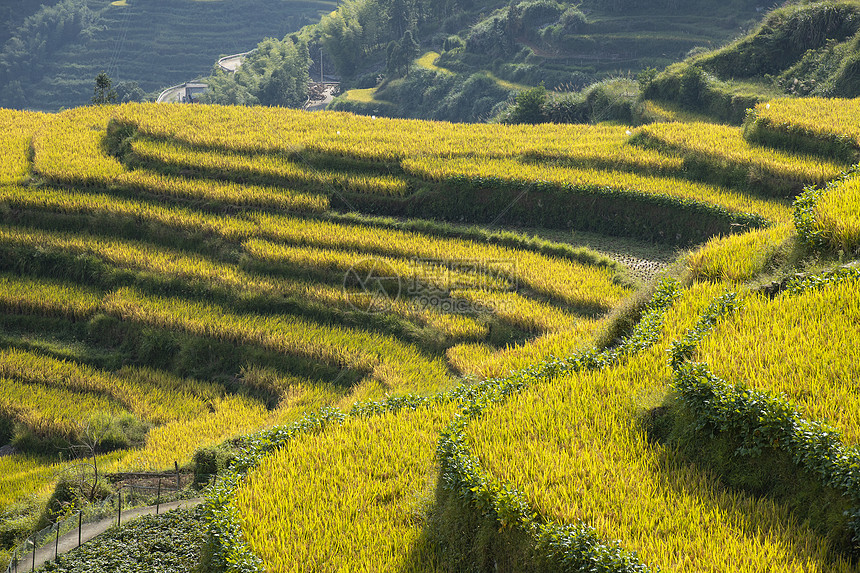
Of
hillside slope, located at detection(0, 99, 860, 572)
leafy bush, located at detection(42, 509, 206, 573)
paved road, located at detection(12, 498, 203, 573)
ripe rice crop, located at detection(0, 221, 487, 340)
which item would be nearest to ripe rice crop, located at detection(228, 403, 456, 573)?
hillside slope, located at detection(0, 99, 860, 572)

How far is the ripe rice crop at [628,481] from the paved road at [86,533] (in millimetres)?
→ 4316

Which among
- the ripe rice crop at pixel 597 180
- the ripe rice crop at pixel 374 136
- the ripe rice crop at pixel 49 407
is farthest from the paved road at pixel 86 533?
the ripe rice crop at pixel 374 136

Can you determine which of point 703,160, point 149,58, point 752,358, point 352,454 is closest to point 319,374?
point 352,454

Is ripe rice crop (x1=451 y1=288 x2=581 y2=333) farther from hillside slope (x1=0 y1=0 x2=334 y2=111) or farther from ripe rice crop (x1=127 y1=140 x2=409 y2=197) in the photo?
hillside slope (x1=0 y1=0 x2=334 y2=111)

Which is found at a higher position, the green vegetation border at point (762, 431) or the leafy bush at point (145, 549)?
the green vegetation border at point (762, 431)

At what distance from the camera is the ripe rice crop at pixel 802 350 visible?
18.7 ft

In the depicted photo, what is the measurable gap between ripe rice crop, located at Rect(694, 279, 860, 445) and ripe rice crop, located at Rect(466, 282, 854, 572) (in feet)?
2.60

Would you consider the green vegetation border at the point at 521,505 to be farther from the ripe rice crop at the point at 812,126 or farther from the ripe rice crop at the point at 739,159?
the ripe rice crop at the point at 812,126

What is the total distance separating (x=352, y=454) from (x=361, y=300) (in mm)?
6051

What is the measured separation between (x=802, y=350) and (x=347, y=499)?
4748 millimetres

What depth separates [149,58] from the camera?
3231 inches

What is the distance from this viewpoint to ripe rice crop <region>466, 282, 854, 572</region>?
4918 mm

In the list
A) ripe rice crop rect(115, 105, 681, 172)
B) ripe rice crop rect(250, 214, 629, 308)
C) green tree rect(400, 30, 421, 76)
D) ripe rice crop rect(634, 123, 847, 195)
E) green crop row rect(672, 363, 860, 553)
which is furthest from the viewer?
green tree rect(400, 30, 421, 76)

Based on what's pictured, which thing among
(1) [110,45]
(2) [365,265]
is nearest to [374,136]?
(2) [365,265]
